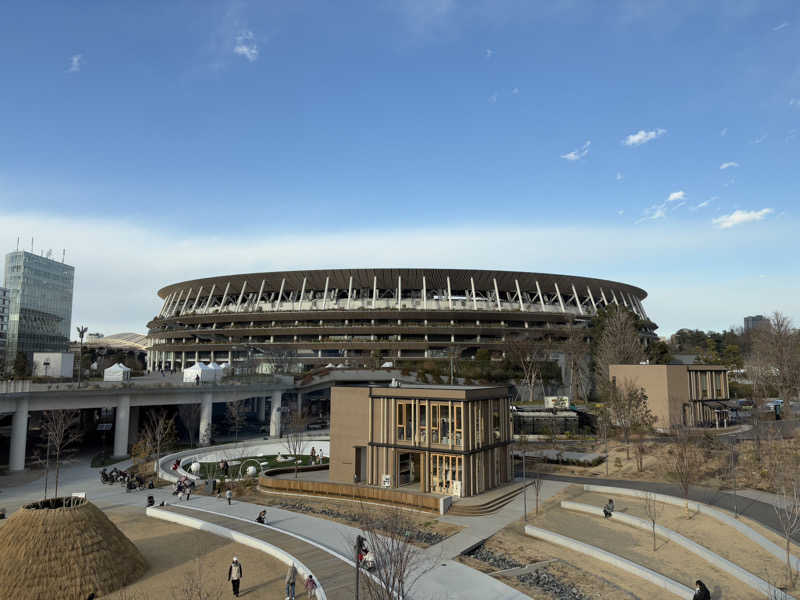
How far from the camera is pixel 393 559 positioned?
1536cm

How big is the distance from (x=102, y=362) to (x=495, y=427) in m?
87.1

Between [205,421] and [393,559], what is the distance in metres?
44.5

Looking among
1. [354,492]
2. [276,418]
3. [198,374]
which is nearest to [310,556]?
[354,492]

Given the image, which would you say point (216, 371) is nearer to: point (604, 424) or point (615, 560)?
point (604, 424)

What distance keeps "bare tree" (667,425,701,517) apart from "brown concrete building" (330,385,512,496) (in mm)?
10437

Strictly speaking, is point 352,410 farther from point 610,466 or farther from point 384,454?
point 610,466

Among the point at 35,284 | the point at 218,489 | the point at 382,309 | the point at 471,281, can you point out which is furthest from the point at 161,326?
the point at 218,489

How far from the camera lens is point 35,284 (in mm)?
127875

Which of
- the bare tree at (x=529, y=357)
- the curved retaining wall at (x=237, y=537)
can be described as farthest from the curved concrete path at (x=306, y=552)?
the bare tree at (x=529, y=357)

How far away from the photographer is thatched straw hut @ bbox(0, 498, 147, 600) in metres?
18.7

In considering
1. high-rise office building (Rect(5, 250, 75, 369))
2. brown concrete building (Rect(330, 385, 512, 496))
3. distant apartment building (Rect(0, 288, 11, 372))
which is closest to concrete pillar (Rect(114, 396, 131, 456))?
brown concrete building (Rect(330, 385, 512, 496))

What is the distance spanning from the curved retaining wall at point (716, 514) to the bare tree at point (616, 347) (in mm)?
35143

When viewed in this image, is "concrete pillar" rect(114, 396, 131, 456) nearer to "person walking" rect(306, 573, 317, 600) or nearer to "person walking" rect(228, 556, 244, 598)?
"person walking" rect(228, 556, 244, 598)

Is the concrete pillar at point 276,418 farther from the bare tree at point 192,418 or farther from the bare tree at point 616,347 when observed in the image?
the bare tree at point 616,347
